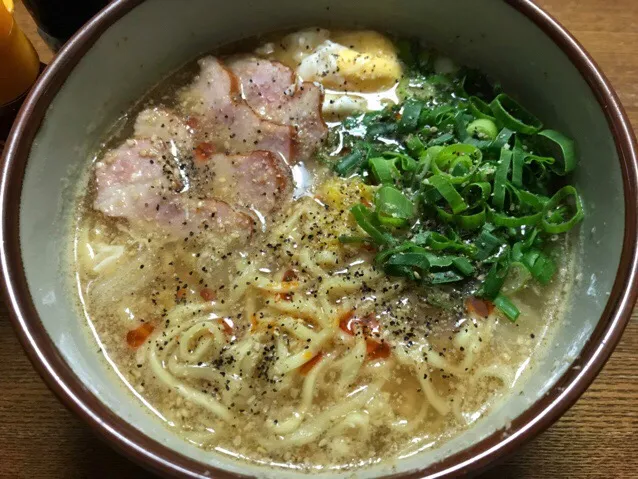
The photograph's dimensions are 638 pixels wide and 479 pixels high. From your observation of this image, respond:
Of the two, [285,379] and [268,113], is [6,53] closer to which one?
[268,113]

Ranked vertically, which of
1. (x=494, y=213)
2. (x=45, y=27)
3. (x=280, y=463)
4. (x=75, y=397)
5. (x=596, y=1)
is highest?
(x=596, y=1)

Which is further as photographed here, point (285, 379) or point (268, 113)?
point (268, 113)

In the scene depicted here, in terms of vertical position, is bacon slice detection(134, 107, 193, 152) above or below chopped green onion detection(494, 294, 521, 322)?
above

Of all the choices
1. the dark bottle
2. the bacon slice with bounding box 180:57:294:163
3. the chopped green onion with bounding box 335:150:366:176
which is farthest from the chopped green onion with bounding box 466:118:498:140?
the dark bottle

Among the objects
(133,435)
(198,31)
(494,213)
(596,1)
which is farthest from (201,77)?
(596,1)

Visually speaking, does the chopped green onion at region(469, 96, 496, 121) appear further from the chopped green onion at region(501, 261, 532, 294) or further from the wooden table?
the wooden table

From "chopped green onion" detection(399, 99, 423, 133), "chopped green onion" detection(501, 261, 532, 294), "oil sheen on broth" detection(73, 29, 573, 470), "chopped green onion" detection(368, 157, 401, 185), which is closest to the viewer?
"oil sheen on broth" detection(73, 29, 573, 470)

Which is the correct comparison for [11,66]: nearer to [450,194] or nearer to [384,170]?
[384,170]
